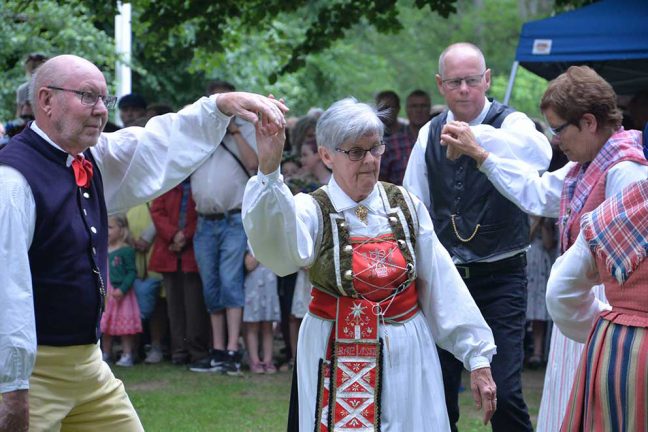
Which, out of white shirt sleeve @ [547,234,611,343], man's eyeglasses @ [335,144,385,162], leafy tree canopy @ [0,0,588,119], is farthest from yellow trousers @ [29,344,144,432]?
leafy tree canopy @ [0,0,588,119]

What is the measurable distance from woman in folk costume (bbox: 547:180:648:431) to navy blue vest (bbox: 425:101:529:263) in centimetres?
158

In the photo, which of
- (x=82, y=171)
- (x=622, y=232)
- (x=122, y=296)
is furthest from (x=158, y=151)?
(x=122, y=296)

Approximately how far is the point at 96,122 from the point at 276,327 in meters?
7.49

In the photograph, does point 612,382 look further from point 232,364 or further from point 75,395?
point 232,364

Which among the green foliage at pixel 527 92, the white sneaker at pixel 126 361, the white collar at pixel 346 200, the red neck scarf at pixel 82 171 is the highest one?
the green foliage at pixel 527 92

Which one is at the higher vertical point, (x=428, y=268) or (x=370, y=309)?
(x=428, y=268)

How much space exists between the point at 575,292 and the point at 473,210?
64.9 inches

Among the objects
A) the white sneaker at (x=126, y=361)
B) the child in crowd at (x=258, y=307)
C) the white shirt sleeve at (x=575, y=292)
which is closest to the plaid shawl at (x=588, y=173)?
the white shirt sleeve at (x=575, y=292)

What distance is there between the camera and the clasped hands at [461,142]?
17.7ft

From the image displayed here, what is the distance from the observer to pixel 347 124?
14.9ft

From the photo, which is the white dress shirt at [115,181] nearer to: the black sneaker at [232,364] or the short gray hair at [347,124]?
the short gray hair at [347,124]

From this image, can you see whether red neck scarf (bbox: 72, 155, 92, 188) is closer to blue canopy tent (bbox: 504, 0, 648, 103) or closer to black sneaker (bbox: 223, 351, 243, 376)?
black sneaker (bbox: 223, 351, 243, 376)

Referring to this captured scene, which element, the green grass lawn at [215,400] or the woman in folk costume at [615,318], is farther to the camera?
the green grass lawn at [215,400]

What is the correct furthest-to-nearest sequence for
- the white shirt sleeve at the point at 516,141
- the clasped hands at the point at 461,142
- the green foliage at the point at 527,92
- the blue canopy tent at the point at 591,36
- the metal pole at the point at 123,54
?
1. the green foliage at the point at 527,92
2. the metal pole at the point at 123,54
3. the blue canopy tent at the point at 591,36
4. the white shirt sleeve at the point at 516,141
5. the clasped hands at the point at 461,142
